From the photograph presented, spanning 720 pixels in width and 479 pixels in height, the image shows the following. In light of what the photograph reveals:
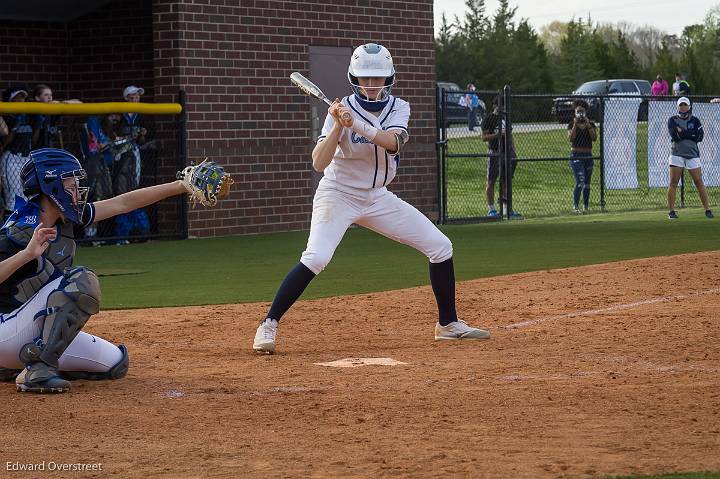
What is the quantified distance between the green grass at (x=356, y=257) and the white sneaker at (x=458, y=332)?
3014mm

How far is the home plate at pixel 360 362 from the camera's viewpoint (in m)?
7.87

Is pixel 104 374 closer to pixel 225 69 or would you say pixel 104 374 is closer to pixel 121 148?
pixel 121 148

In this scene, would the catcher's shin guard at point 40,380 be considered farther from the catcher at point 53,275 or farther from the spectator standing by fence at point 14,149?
the spectator standing by fence at point 14,149

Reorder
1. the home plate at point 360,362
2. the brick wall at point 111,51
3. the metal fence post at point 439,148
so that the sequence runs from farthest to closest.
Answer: the metal fence post at point 439,148, the brick wall at point 111,51, the home plate at point 360,362

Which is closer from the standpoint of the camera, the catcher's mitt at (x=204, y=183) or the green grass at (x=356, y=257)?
the catcher's mitt at (x=204, y=183)

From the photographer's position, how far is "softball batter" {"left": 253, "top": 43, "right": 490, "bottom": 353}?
8.29m

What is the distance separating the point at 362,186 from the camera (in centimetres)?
850

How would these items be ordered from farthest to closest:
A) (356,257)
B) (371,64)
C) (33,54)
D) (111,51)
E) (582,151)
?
1. (582,151)
2. (33,54)
3. (111,51)
4. (356,257)
5. (371,64)

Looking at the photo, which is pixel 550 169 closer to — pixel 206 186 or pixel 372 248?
pixel 372 248

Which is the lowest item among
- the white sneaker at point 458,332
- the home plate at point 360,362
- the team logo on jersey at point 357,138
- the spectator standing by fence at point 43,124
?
the home plate at point 360,362

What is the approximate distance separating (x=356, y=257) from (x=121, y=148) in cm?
431

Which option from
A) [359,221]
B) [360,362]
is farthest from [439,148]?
[360,362]

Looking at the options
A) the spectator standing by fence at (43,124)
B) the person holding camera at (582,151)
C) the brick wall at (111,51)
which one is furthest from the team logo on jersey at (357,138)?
the person holding camera at (582,151)

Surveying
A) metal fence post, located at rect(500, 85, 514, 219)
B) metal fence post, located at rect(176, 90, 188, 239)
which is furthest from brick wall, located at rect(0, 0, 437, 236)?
metal fence post, located at rect(500, 85, 514, 219)
